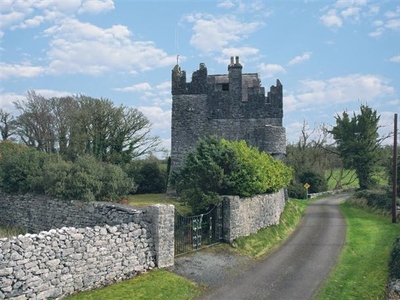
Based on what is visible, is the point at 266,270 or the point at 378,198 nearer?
the point at 266,270

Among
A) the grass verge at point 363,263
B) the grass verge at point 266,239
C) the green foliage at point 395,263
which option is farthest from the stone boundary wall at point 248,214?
the green foliage at point 395,263

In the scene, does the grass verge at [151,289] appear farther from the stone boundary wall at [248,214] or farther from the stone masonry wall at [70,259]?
the stone boundary wall at [248,214]

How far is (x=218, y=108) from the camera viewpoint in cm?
2878

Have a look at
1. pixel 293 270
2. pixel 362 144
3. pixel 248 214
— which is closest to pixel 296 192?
pixel 362 144

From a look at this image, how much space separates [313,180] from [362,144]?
309 inches

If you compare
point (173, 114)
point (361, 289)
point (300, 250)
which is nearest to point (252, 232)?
point (300, 250)

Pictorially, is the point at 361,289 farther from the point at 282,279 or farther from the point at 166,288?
the point at 166,288

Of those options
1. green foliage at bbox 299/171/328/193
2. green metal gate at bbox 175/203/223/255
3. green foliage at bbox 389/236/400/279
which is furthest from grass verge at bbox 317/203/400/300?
green foliage at bbox 299/171/328/193

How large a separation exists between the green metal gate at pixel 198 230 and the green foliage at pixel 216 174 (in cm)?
54

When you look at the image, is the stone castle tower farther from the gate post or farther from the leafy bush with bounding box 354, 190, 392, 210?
the gate post

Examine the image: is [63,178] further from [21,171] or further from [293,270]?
[293,270]

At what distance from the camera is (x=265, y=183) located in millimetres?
Result: 19156

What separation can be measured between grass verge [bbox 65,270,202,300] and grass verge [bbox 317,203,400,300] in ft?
13.5

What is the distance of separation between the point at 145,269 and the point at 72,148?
76.1 ft
